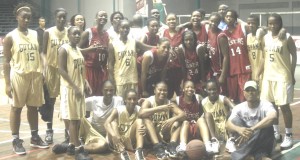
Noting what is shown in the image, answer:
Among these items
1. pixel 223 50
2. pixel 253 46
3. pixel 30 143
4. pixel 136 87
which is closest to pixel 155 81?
pixel 136 87

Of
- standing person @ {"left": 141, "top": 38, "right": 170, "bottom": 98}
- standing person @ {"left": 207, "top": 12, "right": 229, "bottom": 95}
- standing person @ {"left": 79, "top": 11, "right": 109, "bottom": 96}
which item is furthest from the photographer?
standing person @ {"left": 79, "top": 11, "right": 109, "bottom": 96}

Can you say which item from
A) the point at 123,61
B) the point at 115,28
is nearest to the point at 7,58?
the point at 123,61

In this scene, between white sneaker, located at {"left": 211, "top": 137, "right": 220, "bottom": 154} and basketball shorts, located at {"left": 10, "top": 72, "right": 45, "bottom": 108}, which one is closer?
white sneaker, located at {"left": 211, "top": 137, "right": 220, "bottom": 154}

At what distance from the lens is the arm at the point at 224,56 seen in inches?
240

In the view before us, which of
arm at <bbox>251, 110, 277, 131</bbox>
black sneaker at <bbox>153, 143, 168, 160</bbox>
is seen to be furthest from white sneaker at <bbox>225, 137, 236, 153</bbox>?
black sneaker at <bbox>153, 143, 168, 160</bbox>

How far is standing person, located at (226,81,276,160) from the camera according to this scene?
199 inches

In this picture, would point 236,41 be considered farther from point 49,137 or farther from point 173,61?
point 49,137

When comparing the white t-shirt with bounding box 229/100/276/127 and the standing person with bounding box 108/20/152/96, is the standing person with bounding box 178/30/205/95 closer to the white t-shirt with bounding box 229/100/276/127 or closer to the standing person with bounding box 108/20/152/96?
the standing person with bounding box 108/20/152/96

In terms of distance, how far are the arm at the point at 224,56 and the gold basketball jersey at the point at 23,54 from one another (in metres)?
2.49

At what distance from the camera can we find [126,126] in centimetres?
588

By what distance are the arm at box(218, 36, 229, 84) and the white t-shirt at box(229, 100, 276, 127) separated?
3.28 ft

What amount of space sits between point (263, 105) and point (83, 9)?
18.4 m

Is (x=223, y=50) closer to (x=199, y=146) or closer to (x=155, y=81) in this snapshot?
(x=155, y=81)

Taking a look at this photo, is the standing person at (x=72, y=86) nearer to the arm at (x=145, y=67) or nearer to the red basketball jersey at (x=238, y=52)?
the arm at (x=145, y=67)
